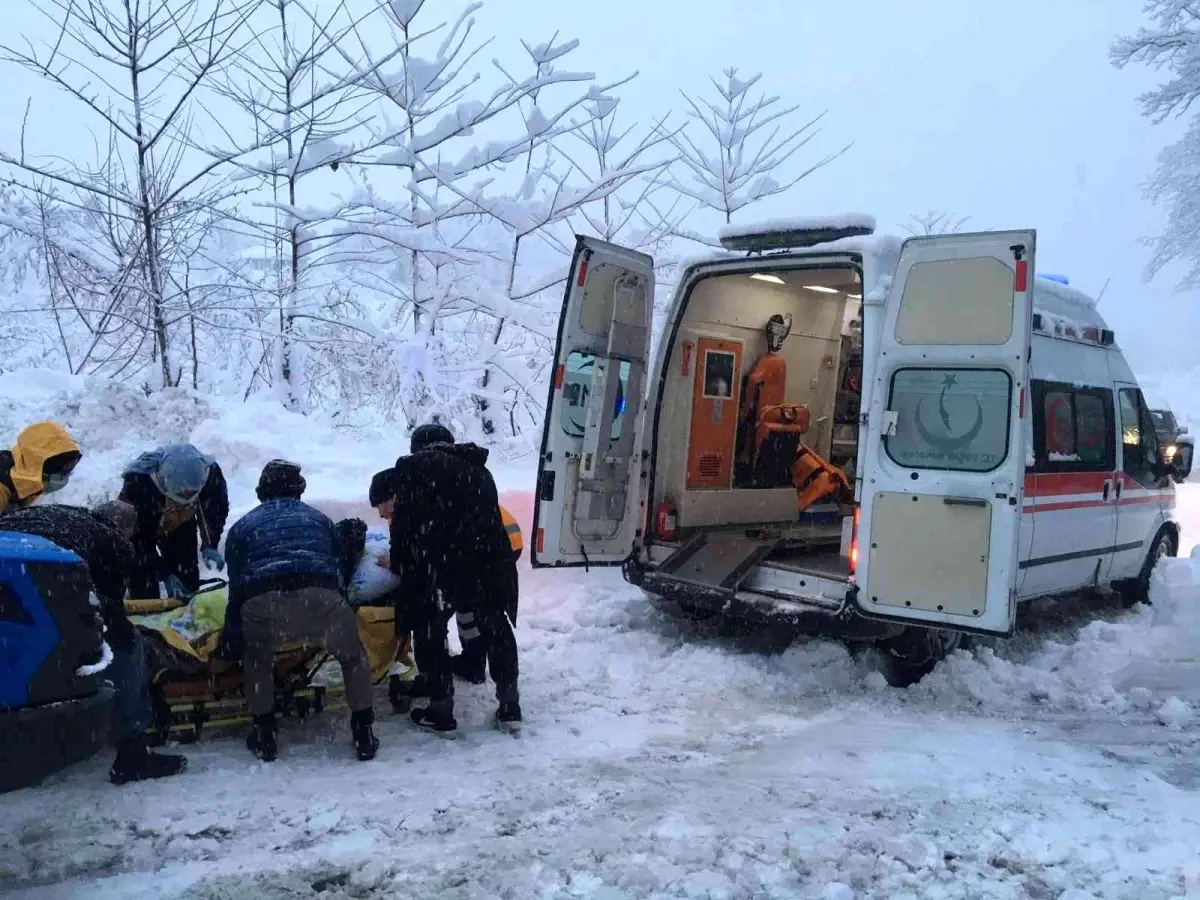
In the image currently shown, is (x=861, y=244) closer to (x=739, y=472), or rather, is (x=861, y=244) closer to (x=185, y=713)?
(x=739, y=472)

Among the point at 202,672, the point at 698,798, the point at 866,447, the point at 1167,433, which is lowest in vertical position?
the point at 698,798

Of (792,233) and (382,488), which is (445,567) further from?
(792,233)

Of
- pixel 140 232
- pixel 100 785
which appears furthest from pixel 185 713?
pixel 140 232

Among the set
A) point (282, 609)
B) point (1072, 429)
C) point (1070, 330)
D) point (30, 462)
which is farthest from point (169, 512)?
point (1070, 330)

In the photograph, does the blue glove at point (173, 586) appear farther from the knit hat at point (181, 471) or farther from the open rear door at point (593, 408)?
the open rear door at point (593, 408)

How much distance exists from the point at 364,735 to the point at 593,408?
2674 millimetres

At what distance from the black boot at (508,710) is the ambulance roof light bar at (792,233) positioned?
328 cm

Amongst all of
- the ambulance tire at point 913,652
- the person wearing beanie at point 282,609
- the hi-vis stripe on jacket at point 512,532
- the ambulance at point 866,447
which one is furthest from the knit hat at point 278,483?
the ambulance tire at point 913,652

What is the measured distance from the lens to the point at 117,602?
3752 millimetres

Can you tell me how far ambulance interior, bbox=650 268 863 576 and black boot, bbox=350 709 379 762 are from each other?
9.81 feet

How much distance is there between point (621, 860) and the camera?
351 centimetres

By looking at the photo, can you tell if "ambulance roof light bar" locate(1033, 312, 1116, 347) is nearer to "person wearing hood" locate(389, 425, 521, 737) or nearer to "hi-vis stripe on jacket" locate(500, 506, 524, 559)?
"hi-vis stripe on jacket" locate(500, 506, 524, 559)

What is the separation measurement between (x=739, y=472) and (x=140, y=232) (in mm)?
7959

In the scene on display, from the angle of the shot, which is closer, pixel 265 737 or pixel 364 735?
pixel 265 737
